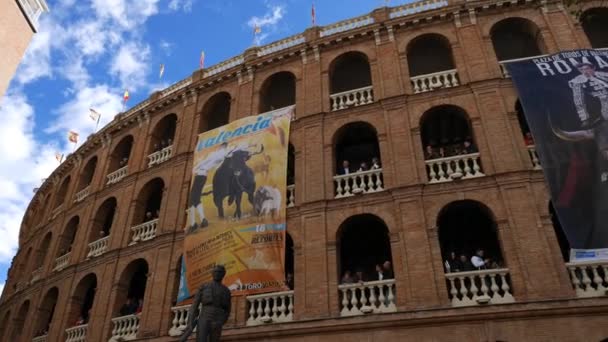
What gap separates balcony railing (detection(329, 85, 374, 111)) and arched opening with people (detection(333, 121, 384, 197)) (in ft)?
3.14

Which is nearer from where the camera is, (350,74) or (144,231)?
(144,231)

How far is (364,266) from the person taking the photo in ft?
54.3

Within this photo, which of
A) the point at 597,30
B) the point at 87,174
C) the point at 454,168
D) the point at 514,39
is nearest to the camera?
the point at 454,168

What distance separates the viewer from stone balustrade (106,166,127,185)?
22470 millimetres

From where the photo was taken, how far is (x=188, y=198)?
61.2 ft

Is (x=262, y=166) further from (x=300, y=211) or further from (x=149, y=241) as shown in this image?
(x=149, y=241)

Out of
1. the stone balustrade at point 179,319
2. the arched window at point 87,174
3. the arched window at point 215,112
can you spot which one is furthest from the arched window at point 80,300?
the arched window at point 215,112

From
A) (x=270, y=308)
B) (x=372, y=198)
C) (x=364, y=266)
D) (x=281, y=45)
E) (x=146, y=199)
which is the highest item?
(x=281, y=45)

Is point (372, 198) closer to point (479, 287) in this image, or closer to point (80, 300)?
point (479, 287)

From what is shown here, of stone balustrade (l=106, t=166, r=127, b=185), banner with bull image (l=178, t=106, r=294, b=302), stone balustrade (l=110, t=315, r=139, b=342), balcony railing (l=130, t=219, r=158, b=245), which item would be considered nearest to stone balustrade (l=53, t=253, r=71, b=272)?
stone balustrade (l=106, t=166, r=127, b=185)

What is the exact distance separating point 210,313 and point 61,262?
16.5m

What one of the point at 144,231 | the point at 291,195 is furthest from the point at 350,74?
the point at 144,231

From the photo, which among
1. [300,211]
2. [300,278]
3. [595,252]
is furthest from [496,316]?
[300,211]

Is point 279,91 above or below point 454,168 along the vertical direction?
above
